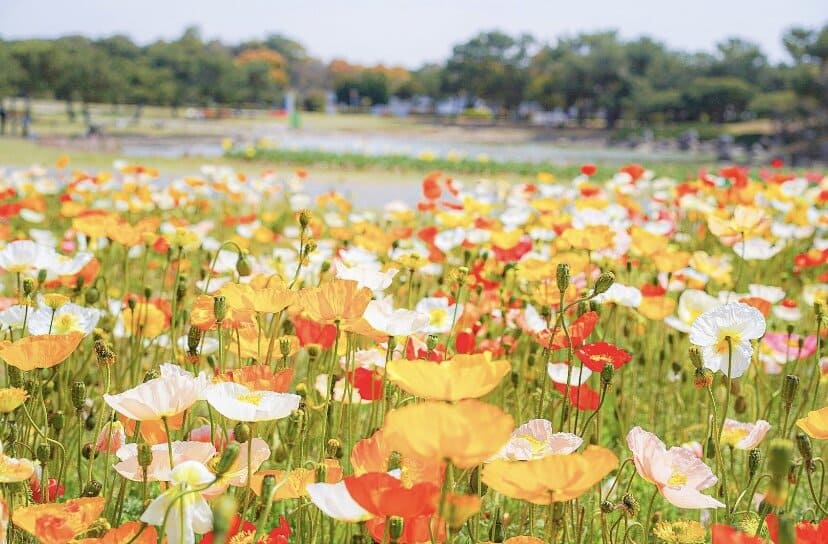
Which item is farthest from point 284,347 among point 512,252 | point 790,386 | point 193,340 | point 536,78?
point 536,78

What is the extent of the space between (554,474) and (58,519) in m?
0.42

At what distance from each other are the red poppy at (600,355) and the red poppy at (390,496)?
465 mm

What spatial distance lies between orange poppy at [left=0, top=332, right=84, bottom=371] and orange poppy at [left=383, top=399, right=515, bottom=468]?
48 centimetres

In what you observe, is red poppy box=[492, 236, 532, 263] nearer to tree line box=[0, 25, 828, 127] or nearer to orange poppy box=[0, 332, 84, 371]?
orange poppy box=[0, 332, 84, 371]

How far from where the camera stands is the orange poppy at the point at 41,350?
911 mm

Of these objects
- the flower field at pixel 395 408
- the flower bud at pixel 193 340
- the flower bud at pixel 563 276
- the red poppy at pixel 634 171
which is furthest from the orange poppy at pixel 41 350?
the red poppy at pixel 634 171

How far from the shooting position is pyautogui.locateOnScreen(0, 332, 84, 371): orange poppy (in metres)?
0.91

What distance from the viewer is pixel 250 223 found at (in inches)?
126

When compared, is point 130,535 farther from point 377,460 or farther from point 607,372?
point 607,372

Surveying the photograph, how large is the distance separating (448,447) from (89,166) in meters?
10.7

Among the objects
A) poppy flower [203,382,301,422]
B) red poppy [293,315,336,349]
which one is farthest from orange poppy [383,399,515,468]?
red poppy [293,315,336,349]

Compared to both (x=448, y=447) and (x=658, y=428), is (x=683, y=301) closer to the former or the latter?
(x=658, y=428)

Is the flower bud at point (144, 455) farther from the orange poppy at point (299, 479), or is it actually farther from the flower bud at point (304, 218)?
the flower bud at point (304, 218)

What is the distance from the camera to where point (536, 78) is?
142ft
